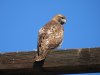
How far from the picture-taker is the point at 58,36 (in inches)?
266

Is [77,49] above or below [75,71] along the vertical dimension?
above

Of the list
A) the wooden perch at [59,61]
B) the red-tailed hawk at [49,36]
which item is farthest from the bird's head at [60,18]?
the wooden perch at [59,61]

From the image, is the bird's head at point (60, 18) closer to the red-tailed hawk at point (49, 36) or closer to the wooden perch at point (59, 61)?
the red-tailed hawk at point (49, 36)

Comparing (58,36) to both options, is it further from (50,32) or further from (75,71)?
(75,71)

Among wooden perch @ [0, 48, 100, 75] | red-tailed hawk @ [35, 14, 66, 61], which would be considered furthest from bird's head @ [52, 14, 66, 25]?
wooden perch @ [0, 48, 100, 75]

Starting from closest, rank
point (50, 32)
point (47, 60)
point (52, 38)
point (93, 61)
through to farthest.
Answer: point (93, 61), point (47, 60), point (52, 38), point (50, 32)

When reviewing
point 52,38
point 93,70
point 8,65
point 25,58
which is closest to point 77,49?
point 93,70

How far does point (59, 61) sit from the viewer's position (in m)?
3.21

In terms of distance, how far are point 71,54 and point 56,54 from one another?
18cm

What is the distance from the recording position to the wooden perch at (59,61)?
10.2ft

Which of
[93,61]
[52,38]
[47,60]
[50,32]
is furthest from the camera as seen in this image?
[50,32]

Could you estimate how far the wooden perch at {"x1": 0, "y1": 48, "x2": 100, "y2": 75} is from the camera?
310 cm

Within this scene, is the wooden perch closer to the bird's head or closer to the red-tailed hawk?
the red-tailed hawk

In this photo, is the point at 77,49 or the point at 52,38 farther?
the point at 52,38
